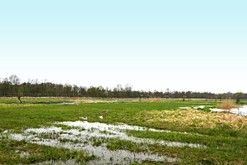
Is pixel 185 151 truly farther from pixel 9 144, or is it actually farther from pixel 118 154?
pixel 9 144

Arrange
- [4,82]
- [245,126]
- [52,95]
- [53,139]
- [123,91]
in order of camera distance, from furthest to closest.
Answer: [123,91] → [52,95] → [4,82] → [245,126] → [53,139]

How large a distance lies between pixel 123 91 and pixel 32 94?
184 ft

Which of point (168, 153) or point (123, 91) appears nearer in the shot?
point (168, 153)

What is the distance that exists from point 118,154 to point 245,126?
620 inches

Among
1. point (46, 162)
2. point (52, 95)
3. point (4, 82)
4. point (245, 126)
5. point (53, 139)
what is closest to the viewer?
point (46, 162)

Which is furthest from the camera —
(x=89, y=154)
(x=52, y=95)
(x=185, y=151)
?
(x=52, y=95)

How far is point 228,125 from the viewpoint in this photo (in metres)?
23.7

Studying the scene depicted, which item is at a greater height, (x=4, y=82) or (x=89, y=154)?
(x=4, y=82)

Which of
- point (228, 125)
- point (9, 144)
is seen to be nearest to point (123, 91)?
point (228, 125)

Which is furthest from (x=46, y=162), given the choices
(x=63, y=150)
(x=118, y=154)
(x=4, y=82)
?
(x=4, y=82)

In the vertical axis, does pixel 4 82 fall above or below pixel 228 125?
above

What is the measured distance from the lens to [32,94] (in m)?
117

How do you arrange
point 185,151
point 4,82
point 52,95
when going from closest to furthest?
point 185,151 → point 4,82 → point 52,95

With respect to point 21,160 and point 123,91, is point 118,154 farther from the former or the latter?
point 123,91
